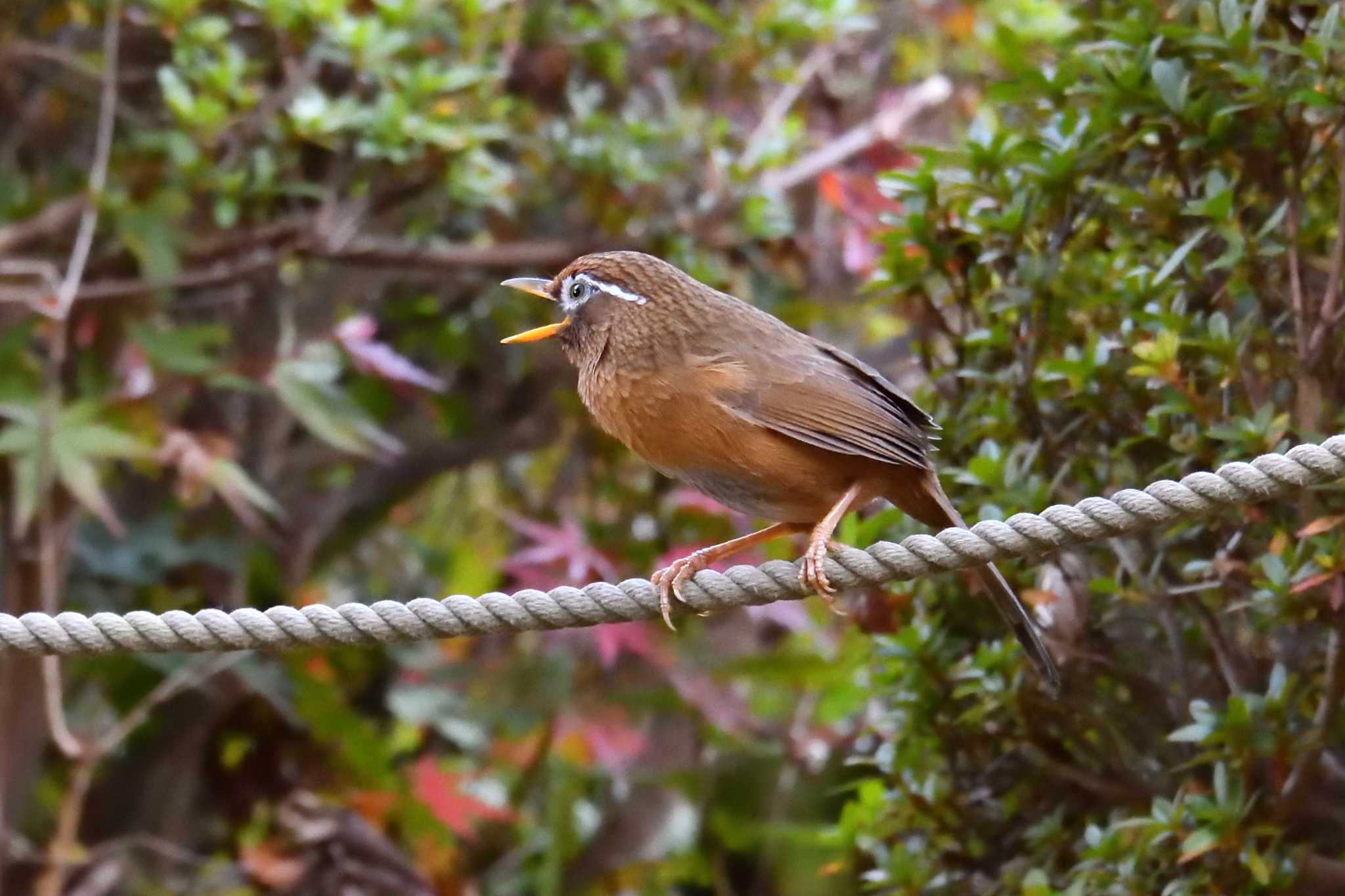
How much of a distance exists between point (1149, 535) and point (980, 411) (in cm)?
42

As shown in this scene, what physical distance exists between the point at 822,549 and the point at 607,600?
50cm

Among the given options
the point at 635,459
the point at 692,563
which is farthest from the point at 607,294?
the point at 635,459

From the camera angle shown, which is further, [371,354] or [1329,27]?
[371,354]

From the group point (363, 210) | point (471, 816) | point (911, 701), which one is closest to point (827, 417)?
point (911, 701)

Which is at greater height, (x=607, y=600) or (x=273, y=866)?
(x=607, y=600)

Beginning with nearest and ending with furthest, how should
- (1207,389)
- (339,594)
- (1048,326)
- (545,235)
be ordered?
1. (1207,389)
2. (1048,326)
3. (545,235)
4. (339,594)

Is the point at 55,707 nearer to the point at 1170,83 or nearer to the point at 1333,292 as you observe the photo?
the point at 1170,83

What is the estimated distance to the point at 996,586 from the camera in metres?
3.10

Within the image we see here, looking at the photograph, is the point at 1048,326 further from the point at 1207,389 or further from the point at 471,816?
the point at 471,816

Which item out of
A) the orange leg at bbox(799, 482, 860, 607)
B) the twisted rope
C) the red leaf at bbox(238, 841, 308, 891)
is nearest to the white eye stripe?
the orange leg at bbox(799, 482, 860, 607)

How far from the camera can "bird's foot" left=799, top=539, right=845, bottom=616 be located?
2.86 meters

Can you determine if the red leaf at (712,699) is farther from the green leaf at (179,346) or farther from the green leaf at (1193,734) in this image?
the green leaf at (1193,734)

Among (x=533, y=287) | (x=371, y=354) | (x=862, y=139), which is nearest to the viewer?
(x=533, y=287)

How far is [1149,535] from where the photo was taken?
10.8ft
